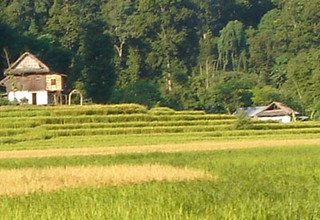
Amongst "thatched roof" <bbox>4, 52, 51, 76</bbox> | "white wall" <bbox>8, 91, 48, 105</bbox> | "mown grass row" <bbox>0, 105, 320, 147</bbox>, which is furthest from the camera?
"white wall" <bbox>8, 91, 48, 105</bbox>

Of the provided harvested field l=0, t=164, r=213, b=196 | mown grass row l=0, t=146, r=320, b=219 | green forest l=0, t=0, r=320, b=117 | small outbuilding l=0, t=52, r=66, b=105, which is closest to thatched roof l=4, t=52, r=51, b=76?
small outbuilding l=0, t=52, r=66, b=105

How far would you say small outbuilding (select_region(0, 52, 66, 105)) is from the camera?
48219 millimetres

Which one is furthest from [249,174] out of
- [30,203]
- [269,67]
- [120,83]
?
[269,67]

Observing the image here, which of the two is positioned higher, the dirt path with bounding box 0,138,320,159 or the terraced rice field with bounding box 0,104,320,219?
the terraced rice field with bounding box 0,104,320,219

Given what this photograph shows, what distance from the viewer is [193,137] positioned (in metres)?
34.6

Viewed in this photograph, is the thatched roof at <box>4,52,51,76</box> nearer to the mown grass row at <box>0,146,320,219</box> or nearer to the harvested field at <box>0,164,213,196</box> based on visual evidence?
the harvested field at <box>0,164,213,196</box>

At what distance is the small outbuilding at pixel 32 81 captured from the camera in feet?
158

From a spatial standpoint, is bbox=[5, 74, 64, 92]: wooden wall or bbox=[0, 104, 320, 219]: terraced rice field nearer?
bbox=[0, 104, 320, 219]: terraced rice field

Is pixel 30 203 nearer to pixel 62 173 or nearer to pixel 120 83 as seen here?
pixel 62 173

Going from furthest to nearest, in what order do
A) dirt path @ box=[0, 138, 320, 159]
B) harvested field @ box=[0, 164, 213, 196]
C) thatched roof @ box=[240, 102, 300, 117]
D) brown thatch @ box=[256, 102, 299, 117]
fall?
brown thatch @ box=[256, 102, 299, 117], thatched roof @ box=[240, 102, 300, 117], dirt path @ box=[0, 138, 320, 159], harvested field @ box=[0, 164, 213, 196]

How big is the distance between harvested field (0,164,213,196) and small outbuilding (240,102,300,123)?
38.4 metres

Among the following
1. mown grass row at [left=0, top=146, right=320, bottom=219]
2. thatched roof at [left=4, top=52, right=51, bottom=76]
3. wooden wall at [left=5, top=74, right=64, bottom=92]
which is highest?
thatched roof at [left=4, top=52, right=51, bottom=76]

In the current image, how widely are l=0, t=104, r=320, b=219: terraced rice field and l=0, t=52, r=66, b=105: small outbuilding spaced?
8.14 m

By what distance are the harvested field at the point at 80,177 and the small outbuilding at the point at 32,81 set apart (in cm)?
2990
